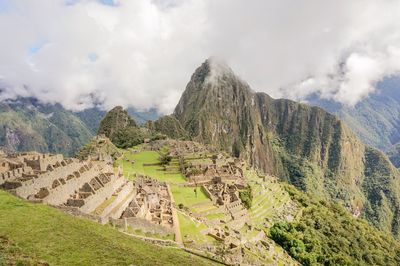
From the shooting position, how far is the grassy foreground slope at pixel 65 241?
62.8 feet

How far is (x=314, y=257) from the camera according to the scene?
187ft

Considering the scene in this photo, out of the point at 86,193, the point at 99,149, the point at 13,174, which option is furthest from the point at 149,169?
the point at 13,174

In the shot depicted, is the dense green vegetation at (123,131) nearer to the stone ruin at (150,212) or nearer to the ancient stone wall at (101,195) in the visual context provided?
the stone ruin at (150,212)

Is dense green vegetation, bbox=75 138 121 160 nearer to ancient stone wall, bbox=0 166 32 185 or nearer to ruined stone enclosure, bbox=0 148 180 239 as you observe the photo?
ruined stone enclosure, bbox=0 148 180 239

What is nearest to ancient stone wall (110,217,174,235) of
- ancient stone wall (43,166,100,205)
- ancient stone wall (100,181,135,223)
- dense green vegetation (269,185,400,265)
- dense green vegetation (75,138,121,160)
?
ancient stone wall (100,181,135,223)

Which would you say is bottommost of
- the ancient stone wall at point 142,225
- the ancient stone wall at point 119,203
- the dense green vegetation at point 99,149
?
the ancient stone wall at point 142,225

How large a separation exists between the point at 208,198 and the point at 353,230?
47.0 metres

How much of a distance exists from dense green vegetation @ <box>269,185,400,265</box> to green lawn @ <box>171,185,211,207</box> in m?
11.6

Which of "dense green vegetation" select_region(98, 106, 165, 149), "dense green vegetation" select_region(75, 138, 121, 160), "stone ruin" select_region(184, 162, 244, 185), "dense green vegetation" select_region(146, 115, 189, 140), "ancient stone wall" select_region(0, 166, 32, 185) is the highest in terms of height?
"dense green vegetation" select_region(146, 115, 189, 140)

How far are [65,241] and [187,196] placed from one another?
119ft

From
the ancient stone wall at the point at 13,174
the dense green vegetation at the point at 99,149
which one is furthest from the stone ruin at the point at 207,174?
the ancient stone wall at the point at 13,174

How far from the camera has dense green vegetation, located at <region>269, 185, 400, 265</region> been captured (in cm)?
5675

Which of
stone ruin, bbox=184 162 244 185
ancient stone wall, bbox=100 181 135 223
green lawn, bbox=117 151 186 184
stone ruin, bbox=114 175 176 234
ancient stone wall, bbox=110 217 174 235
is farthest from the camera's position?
stone ruin, bbox=184 162 244 185

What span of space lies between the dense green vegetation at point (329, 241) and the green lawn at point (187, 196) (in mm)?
11643
